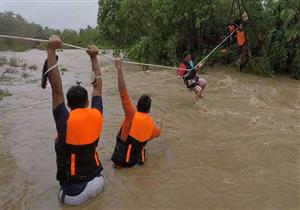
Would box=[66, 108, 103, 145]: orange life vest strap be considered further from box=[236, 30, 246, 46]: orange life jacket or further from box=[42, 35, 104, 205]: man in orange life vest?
box=[236, 30, 246, 46]: orange life jacket

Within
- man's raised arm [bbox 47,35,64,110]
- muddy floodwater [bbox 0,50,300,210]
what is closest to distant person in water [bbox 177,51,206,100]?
muddy floodwater [bbox 0,50,300,210]

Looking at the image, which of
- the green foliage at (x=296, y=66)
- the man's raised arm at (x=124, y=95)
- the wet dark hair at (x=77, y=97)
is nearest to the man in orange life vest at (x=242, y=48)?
the green foliage at (x=296, y=66)

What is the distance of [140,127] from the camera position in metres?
5.47

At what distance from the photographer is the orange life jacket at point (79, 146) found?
4.21 meters

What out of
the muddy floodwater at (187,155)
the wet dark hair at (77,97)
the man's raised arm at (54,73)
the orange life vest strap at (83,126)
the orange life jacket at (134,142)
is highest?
the man's raised arm at (54,73)

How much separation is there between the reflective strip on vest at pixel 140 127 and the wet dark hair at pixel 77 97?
125cm

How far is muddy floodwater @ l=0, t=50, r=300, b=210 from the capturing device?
16.0ft

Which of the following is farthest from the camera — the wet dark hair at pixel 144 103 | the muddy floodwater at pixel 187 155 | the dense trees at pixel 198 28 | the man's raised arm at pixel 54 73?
the dense trees at pixel 198 28

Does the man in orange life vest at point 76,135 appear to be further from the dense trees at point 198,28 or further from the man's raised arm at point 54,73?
the dense trees at point 198,28

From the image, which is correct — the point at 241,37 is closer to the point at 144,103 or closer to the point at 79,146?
the point at 144,103

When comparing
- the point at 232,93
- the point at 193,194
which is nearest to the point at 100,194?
the point at 193,194

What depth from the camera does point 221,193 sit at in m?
5.00

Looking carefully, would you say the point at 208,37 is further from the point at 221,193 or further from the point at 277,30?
the point at 221,193

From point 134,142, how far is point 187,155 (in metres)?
1.11
